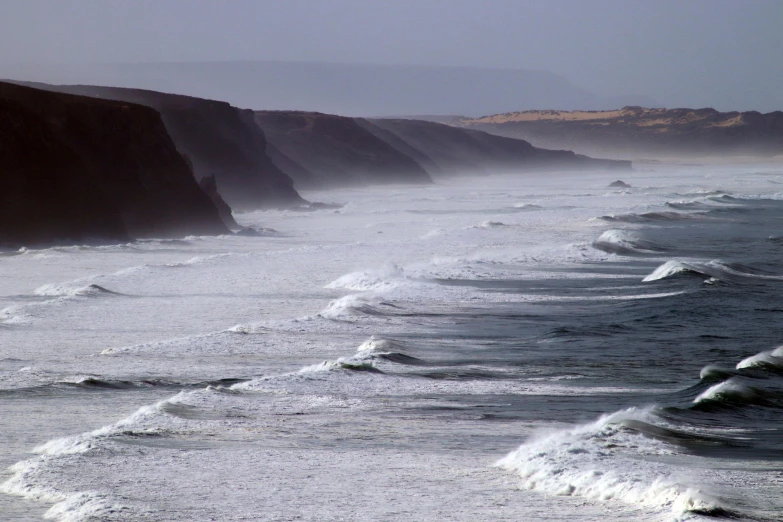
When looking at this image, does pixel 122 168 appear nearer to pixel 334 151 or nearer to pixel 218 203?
pixel 218 203

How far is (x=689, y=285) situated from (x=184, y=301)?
922 centimetres

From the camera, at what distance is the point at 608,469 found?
709 centimetres

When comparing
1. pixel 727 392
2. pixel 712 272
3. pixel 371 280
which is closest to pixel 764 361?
pixel 727 392

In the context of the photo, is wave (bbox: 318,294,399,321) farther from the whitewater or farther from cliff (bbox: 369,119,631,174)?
cliff (bbox: 369,119,631,174)

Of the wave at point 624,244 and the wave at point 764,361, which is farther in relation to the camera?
the wave at point 624,244

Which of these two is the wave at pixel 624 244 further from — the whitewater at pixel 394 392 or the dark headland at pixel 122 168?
the dark headland at pixel 122 168

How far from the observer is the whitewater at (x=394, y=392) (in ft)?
21.7

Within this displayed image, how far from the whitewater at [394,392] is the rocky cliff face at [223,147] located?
31.0 m

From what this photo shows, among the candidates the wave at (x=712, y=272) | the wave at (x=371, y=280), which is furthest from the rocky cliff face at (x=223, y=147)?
the wave at (x=712, y=272)

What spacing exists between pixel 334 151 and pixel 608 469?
88899mm

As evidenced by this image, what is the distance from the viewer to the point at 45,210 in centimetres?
3061

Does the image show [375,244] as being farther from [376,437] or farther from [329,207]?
[329,207]

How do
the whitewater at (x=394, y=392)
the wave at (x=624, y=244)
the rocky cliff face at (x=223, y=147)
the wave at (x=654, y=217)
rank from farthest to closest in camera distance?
the rocky cliff face at (x=223, y=147) → the wave at (x=654, y=217) → the wave at (x=624, y=244) → the whitewater at (x=394, y=392)

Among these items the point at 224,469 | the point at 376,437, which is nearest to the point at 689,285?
the point at 376,437
